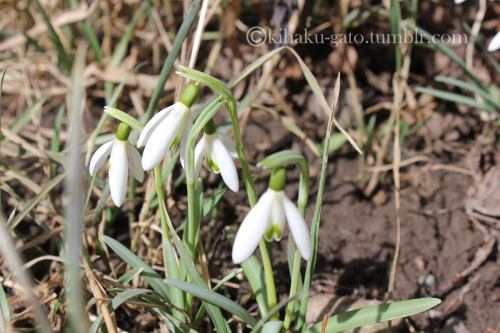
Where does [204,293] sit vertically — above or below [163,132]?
below

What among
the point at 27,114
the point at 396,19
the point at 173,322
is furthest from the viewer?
the point at 27,114

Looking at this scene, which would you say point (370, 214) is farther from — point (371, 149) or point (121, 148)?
point (121, 148)

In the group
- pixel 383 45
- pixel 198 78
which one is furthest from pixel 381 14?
pixel 198 78

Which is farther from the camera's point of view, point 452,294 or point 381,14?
point 381,14

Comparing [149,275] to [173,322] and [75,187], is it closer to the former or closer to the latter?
[173,322]

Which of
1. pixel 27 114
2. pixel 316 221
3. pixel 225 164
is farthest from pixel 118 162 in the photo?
pixel 27 114

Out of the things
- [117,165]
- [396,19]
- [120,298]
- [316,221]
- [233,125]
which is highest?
[396,19]

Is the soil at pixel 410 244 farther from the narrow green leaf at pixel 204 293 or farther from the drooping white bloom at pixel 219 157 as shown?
the drooping white bloom at pixel 219 157
